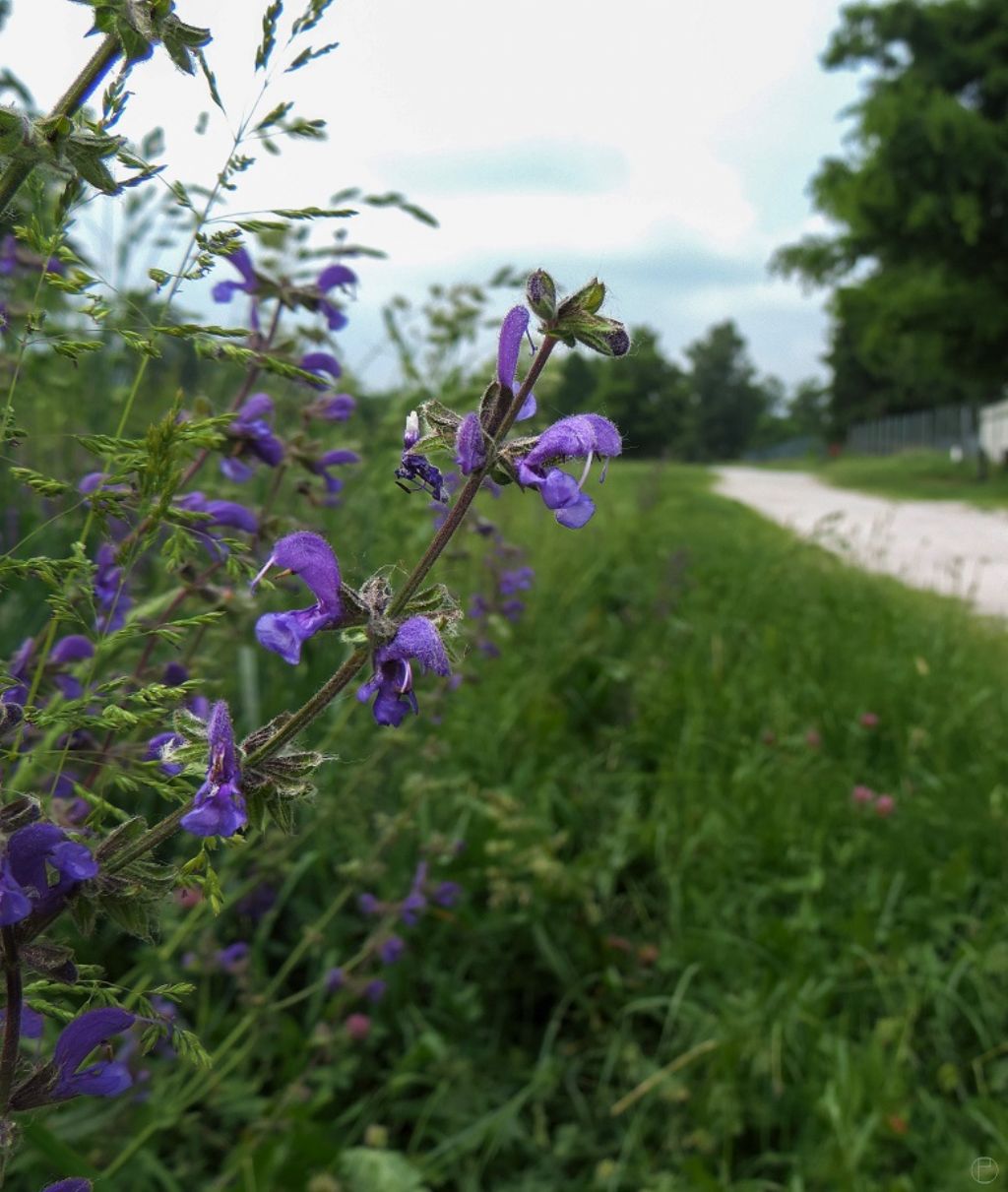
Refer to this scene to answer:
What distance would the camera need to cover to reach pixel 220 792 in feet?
2.26

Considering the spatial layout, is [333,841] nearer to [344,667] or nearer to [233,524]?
[233,524]

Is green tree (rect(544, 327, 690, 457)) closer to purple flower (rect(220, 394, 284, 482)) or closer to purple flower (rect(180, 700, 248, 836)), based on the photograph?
purple flower (rect(180, 700, 248, 836))

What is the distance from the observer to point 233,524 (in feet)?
5.15

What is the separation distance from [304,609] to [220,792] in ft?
0.54

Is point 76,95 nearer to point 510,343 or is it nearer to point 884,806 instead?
point 510,343

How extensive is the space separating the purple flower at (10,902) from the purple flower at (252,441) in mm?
864

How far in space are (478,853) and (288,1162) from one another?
46.5 inches

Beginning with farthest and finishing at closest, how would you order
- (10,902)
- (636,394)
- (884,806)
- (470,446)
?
(636,394)
(884,806)
(470,446)
(10,902)

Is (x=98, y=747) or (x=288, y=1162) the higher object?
(x=98, y=747)

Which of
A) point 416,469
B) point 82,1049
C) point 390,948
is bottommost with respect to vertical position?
point 390,948

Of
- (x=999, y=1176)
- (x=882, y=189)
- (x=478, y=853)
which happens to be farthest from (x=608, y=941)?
(x=882, y=189)

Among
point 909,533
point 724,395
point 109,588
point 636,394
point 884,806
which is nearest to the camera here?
point 109,588

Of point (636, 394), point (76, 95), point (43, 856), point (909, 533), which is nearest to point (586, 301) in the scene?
point (76, 95)

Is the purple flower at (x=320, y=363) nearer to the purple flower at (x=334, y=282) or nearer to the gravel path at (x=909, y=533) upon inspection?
the purple flower at (x=334, y=282)
